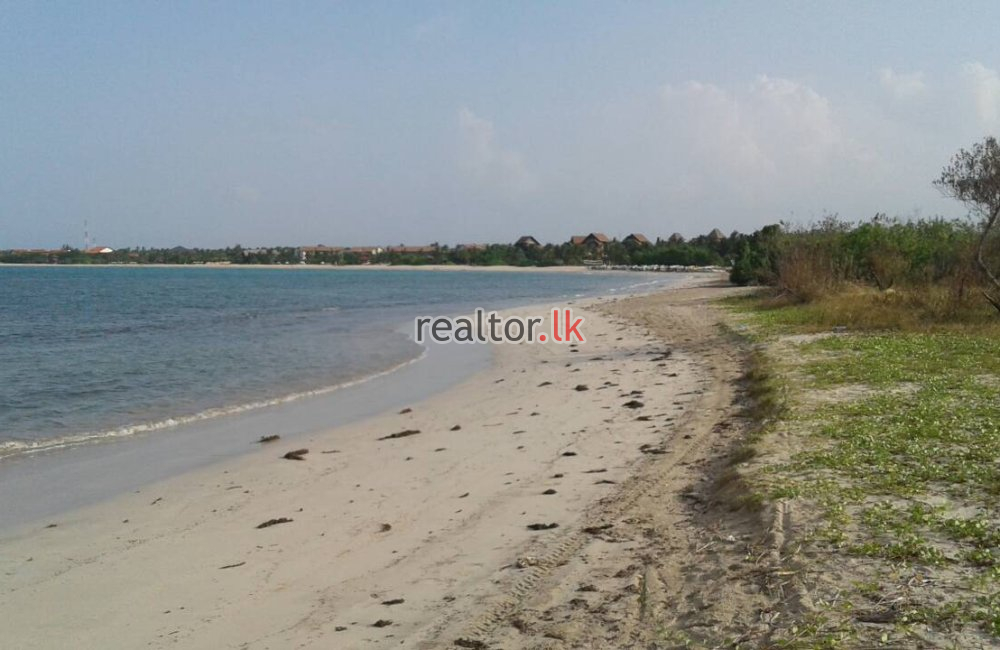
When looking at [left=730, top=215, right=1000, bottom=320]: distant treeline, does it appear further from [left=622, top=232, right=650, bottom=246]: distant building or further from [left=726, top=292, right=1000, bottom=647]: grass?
[left=622, top=232, right=650, bottom=246]: distant building

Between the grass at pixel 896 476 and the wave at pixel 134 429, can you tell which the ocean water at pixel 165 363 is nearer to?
the wave at pixel 134 429

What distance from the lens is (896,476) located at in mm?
6332

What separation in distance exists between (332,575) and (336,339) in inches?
859

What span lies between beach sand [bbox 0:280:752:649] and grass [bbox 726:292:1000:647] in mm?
1091

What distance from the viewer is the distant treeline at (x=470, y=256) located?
129375 mm

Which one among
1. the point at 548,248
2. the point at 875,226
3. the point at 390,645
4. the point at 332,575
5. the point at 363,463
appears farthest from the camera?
the point at 548,248

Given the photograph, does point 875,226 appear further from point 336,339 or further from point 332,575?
point 332,575

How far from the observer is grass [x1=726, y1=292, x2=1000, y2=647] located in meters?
4.11

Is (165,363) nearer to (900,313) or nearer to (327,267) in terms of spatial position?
(900,313)

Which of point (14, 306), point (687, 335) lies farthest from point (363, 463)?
point (14, 306)

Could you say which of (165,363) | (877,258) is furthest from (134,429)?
(877,258)

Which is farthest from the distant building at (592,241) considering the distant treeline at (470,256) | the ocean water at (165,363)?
the ocean water at (165,363)

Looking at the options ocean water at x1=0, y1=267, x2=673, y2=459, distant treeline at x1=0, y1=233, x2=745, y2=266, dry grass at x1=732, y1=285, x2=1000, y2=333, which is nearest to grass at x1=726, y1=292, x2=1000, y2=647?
dry grass at x1=732, y1=285, x2=1000, y2=333

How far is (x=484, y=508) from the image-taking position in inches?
287
